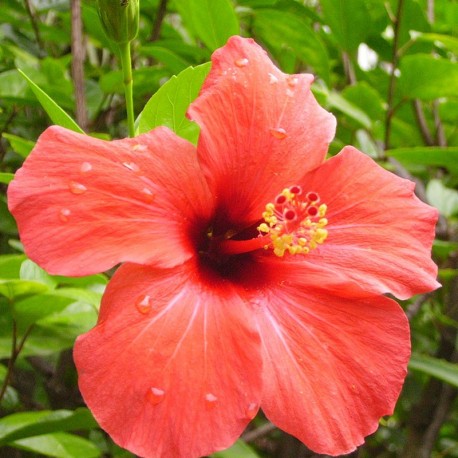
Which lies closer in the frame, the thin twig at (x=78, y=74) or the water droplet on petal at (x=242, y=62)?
the water droplet on petal at (x=242, y=62)

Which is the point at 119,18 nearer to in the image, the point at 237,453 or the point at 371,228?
the point at 371,228

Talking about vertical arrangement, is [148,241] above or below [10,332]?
above

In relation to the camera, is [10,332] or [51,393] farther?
[51,393]

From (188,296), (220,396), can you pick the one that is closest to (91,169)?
(188,296)

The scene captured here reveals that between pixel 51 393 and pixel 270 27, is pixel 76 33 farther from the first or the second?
pixel 51 393

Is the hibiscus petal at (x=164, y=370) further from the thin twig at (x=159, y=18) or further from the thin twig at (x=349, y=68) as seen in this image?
the thin twig at (x=349, y=68)

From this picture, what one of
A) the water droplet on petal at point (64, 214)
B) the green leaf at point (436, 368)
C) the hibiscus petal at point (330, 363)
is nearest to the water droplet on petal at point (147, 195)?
the water droplet on petal at point (64, 214)
